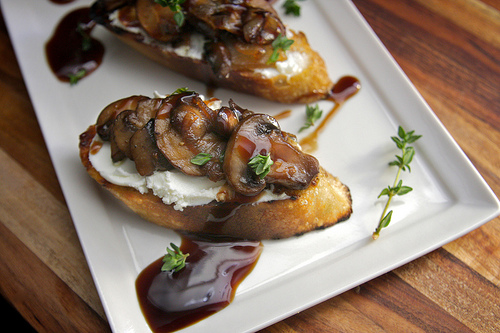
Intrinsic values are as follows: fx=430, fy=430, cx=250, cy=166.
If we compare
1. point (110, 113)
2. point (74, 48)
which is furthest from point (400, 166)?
point (74, 48)

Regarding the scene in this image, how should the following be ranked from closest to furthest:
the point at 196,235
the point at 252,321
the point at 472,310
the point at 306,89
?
the point at 252,321 → the point at 472,310 → the point at 196,235 → the point at 306,89

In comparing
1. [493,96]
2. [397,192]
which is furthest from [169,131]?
[493,96]

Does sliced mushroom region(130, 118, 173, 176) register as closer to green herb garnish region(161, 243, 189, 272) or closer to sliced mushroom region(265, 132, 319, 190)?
green herb garnish region(161, 243, 189, 272)

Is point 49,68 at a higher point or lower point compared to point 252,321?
higher

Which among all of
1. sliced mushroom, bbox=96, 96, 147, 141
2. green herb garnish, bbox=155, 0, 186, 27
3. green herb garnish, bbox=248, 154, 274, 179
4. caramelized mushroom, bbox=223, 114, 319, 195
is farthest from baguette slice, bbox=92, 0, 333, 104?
green herb garnish, bbox=248, 154, 274, 179

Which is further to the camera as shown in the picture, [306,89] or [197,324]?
[306,89]

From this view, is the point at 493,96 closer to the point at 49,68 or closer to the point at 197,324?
the point at 197,324

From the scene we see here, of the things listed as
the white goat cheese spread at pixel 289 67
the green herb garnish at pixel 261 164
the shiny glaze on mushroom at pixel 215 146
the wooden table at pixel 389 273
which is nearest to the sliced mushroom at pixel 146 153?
the shiny glaze on mushroom at pixel 215 146
